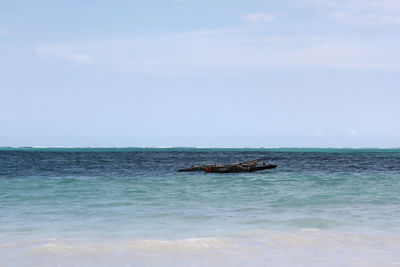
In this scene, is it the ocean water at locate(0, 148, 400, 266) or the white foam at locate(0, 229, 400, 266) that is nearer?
the white foam at locate(0, 229, 400, 266)

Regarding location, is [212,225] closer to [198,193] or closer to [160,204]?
[160,204]

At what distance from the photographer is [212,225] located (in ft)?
51.9

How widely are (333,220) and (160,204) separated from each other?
8.21 m

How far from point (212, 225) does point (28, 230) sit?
6194mm

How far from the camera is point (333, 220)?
1675 cm

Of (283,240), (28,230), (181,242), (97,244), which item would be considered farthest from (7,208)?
(283,240)

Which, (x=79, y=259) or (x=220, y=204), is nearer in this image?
(x=79, y=259)

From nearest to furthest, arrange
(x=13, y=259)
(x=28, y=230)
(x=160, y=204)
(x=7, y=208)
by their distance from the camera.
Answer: (x=13, y=259), (x=28, y=230), (x=7, y=208), (x=160, y=204)

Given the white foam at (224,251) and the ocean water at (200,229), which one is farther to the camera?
the ocean water at (200,229)

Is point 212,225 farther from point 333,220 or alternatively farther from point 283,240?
point 333,220

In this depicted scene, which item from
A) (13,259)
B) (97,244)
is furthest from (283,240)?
(13,259)

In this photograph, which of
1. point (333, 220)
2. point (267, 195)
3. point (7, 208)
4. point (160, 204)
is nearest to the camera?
point (333, 220)

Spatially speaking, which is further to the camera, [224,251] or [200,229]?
[200,229]

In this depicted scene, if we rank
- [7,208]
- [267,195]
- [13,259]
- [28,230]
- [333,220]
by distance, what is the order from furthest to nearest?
[267,195] → [7,208] → [333,220] → [28,230] → [13,259]
